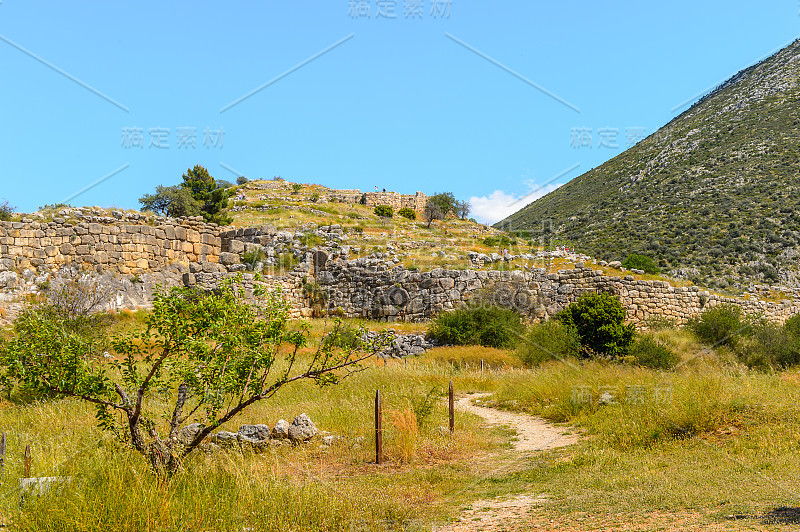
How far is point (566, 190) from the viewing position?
6181 centimetres

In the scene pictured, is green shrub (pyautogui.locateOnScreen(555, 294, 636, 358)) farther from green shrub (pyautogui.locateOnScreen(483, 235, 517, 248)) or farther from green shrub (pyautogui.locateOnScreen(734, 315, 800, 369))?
green shrub (pyautogui.locateOnScreen(483, 235, 517, 248))

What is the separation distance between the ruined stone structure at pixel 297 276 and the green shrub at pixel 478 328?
1.51 meters

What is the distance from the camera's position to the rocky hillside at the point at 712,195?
3338cm

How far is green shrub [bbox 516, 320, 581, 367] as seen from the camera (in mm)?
17531

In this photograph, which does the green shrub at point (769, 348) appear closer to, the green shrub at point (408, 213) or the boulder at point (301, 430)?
the boulder at point (301, 430)

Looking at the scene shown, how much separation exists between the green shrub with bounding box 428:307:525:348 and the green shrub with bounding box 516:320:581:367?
1.08m

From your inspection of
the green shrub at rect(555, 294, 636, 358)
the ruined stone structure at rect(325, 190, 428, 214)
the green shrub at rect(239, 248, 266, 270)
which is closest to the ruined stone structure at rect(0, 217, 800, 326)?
the green shrub at rect(239, 248, 266, 270)

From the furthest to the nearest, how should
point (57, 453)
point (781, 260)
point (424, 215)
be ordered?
point (424, 215)
point (781, 260)
point (57, 453)

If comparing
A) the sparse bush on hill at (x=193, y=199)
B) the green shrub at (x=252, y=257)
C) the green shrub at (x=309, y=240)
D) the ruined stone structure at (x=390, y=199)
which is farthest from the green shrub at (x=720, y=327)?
the ruined stone structure at (x=390, y=199)

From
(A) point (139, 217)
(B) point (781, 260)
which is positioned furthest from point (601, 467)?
(B) point (781, 260)

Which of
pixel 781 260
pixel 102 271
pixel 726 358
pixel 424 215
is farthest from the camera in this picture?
pixel 424 215

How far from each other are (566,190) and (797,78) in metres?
21.2

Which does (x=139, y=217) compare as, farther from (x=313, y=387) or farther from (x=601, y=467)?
(x=601, y=467)

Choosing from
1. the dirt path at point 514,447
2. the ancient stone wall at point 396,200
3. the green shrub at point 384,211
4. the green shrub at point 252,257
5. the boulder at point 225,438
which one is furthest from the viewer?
the ancient stone wall at point 396,200
